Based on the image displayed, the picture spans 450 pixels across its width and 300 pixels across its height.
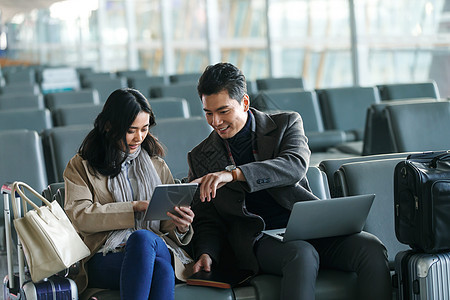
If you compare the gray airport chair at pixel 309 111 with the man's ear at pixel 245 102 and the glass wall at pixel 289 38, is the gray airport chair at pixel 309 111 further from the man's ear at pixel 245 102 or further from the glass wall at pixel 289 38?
the man's ear at pixel 245 102

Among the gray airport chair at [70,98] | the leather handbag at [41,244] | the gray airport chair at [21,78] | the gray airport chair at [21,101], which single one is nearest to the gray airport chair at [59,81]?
the gray airport chair at [70,98]

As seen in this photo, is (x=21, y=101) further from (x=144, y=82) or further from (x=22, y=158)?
(x=22, y=158)

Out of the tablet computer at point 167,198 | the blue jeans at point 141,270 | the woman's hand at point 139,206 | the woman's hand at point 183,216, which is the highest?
the tablet computer at point 167,198

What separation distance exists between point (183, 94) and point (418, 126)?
270cm

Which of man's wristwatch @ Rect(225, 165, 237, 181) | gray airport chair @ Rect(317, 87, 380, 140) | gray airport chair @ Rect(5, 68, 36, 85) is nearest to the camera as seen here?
man's wristwatch @ Rect(225, 165, 237, 181)

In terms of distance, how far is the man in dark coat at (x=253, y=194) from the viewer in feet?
8.83

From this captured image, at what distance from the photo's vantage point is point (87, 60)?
24.4 m

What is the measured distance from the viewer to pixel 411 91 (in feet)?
20.2

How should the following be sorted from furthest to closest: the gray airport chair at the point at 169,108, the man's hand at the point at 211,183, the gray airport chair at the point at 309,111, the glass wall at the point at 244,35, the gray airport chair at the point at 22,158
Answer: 1. the glass wall at the point at 244,35
2. the gray airport chair at the point at 309,111
3. the gray airport chair at the point at 169,108
4. the gray airport chair at the point at 22,158
5. the man's hand at the point at 211,183

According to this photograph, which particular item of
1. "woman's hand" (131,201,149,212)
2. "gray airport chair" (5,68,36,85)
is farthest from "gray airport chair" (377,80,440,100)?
"gray airport chair" (5,68,36,85)

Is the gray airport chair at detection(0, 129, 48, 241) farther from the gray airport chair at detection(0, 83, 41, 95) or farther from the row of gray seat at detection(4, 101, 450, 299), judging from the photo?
the gray airport chair at detection(0, 83, 41, 95)

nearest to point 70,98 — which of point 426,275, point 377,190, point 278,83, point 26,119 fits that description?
point 26,119

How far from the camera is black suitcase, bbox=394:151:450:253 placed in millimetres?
2596

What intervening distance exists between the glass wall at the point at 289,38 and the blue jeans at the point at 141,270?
197 inches
